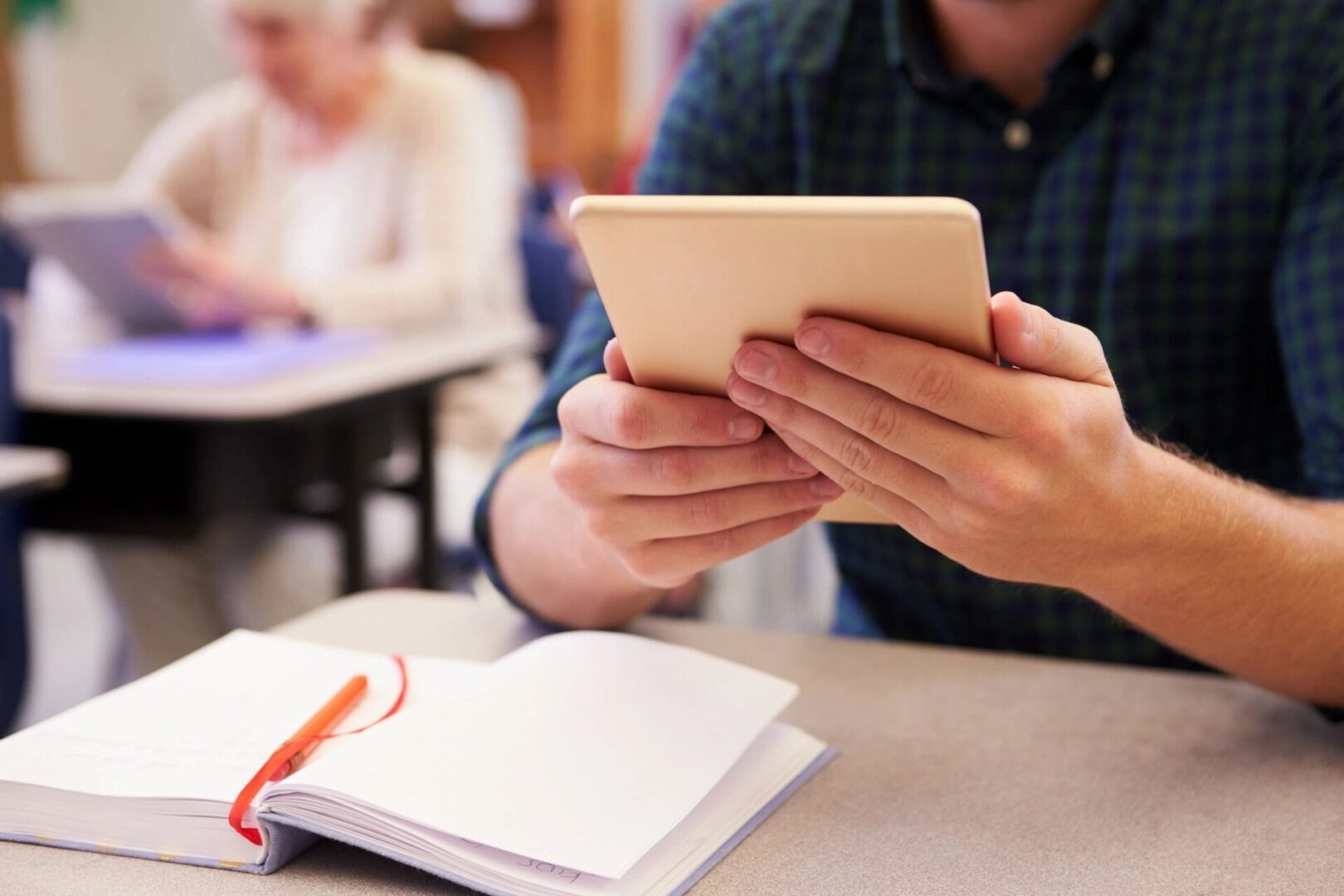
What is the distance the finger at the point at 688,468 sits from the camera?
65cm

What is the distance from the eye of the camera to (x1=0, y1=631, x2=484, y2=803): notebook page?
59 cm

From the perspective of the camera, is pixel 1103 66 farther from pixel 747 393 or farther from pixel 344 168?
pixel 344 168

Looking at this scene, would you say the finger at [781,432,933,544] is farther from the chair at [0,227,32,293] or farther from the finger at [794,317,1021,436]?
the chair at [0,227,32,293]

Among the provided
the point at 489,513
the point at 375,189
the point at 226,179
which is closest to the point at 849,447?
the point at 489,513

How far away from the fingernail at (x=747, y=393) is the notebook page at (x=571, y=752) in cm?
17

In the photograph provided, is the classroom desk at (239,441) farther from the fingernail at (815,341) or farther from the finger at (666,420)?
the fingernail at (815,341)

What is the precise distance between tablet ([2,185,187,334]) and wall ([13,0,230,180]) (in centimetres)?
259

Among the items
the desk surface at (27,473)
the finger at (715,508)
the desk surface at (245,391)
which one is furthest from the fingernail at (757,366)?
the desk surface at (245,391)

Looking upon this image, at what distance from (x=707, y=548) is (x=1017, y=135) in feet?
1.56

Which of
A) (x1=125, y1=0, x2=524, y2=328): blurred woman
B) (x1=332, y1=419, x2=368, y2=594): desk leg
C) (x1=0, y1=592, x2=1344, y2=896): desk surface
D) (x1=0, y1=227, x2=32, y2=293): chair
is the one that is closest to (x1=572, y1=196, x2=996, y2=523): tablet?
(x1=0, y1=592, x2=1344, y2=896): desk surface

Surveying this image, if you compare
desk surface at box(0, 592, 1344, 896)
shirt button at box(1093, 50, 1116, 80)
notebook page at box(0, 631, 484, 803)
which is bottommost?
desk surface at box(0, 592, 1344, 896)

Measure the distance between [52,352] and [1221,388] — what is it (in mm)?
1536

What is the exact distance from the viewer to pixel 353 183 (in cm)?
234

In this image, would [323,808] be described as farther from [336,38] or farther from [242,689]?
[336,38]
